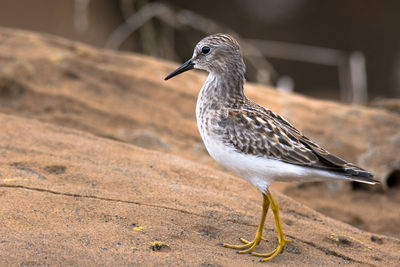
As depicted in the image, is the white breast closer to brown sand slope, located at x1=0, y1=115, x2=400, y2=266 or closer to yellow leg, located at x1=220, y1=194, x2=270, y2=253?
yellow leg, located at x1=220, y1=194, x2=270, y2=253

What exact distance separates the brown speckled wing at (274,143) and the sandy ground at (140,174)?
71cm

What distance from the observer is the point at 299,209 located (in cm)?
529

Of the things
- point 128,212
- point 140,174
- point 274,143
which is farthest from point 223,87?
point 128,212

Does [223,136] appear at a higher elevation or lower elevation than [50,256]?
higher

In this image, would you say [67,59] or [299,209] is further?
[67,59]

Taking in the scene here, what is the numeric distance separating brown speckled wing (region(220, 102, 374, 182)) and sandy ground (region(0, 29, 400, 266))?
0.71 m

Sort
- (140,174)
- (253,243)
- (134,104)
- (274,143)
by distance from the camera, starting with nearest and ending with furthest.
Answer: (253,243)
(274,143)
(140,174)
(134,104)

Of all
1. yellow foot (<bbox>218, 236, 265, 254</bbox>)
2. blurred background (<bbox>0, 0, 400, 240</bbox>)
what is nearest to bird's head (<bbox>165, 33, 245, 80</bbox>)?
yellow foot (<bbox>218, 236, 265, 254</bbox>)

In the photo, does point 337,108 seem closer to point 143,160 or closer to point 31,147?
point 143,160

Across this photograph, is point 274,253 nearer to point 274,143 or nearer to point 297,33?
point 274,143

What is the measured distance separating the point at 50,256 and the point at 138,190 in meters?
1.42

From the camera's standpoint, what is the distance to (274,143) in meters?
4.50

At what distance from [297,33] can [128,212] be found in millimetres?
10619

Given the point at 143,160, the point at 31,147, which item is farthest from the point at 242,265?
the point at 31,147
